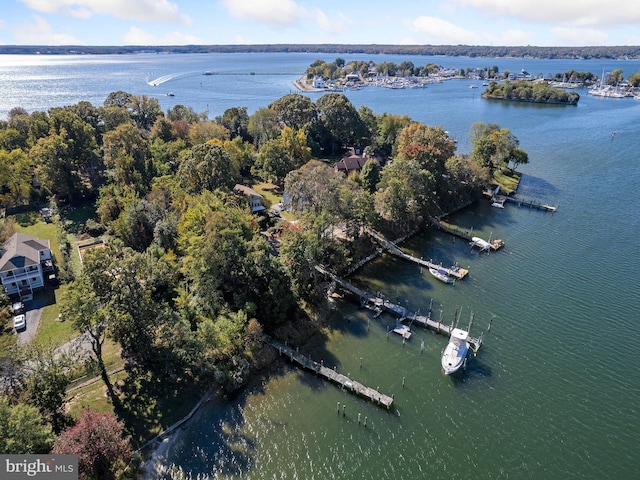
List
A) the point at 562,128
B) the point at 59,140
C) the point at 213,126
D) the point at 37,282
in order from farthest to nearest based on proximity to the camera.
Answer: the point at 562,128
the point at 213,126
the point at 59,140
the point at 37,282

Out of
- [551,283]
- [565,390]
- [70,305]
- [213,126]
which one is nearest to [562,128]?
[551,283]

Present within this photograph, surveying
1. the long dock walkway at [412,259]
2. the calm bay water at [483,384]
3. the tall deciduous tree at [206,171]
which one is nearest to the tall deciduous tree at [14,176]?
the tall deciduous tree at [206,171]

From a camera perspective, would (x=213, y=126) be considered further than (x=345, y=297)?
Yes

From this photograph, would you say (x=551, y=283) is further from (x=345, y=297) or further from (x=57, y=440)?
(x=57, y=440)

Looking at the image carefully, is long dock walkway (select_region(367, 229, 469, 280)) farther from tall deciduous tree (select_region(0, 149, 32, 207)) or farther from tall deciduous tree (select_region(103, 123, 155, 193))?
tall deciduous tree (select_region(0, 149, 32, 207))

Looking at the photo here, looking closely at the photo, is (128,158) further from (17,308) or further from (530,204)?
(530,204)

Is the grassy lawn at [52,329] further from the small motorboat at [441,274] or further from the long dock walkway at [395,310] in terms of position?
the small motorboat at [441,274]
